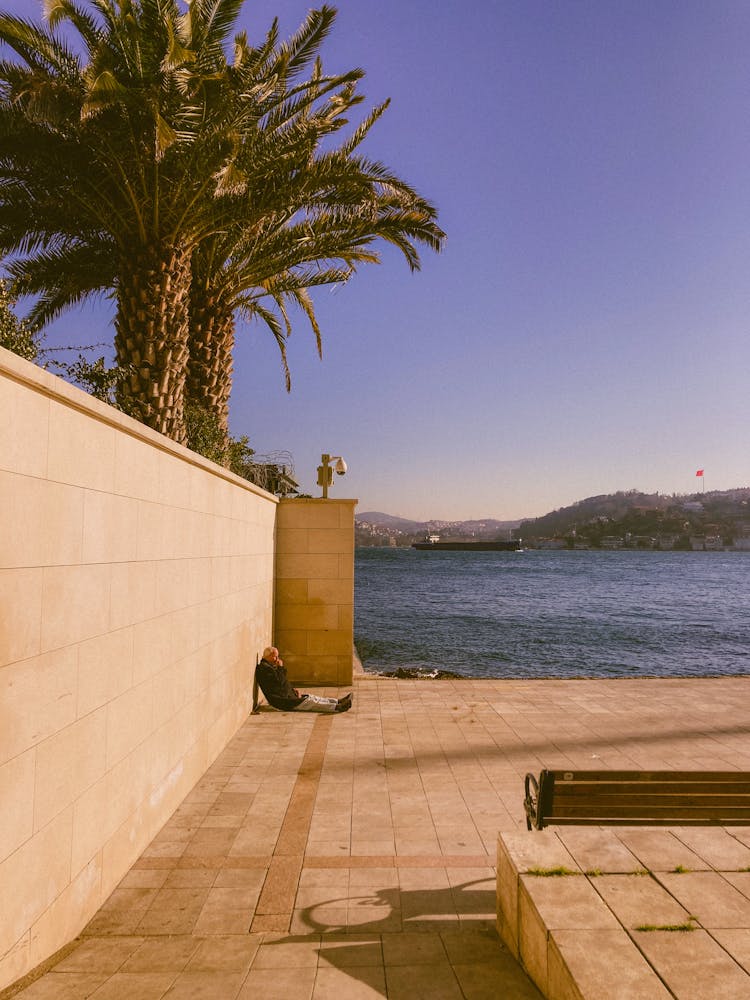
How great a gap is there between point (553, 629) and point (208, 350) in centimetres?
3695

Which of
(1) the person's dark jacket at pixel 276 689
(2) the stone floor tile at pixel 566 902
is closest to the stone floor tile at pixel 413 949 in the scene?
(2) the stone floor tile at pixel 566 902

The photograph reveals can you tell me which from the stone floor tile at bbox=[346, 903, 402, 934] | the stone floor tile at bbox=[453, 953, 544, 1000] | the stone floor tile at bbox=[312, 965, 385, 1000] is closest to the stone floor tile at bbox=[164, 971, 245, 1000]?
the stone floor tile at bbox=[312, 965, 385, 1000]

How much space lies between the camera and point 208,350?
10.7m

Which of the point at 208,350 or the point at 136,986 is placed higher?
the point at 208,350

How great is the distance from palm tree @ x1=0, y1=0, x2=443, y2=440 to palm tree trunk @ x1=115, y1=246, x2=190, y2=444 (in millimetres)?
17

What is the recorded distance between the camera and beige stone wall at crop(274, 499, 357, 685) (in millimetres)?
13039

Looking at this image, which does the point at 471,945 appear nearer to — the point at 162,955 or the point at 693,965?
the point at 693,965

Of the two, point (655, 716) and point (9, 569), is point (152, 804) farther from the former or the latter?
point (655, 716)

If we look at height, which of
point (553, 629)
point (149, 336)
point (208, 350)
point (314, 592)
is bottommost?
point (553, 629)

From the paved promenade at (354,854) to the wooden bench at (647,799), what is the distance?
941 millimetres

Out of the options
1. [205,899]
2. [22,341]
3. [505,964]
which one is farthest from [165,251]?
[505,964]

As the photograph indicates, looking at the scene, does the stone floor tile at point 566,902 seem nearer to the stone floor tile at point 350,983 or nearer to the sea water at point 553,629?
the stone floor tile at point 350,983

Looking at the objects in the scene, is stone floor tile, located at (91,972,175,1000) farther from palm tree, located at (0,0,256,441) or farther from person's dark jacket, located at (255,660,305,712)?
person's dark jacket, located at (255,660,305,712)

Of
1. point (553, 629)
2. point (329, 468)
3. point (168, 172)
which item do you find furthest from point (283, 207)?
point (553, 629)
